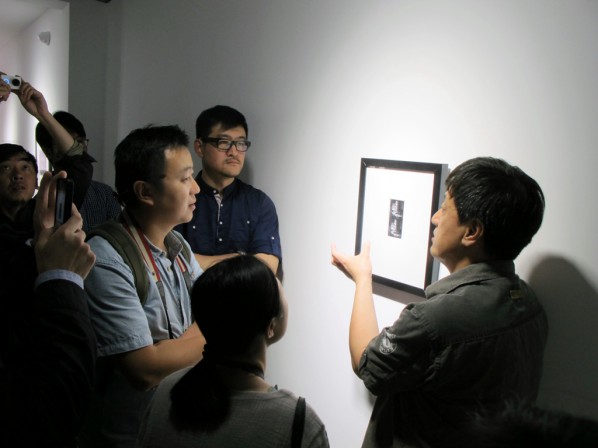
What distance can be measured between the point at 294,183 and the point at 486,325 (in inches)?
53.0

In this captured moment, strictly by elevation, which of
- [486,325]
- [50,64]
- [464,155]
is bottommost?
[486,325]

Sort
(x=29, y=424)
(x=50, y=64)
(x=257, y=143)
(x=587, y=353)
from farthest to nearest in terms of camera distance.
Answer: (x=50, y=64), (x=257, y=143), (x=587, y=353), (x=29, y=424)

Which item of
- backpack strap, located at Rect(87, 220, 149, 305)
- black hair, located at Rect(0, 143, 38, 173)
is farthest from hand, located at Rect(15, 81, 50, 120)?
backpack strap, located at Rect(87, 220, 149, 305)

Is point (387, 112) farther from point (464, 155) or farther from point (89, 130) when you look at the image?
point (89, 130)

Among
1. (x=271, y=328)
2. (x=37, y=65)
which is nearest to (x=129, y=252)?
(x=271, y=328)

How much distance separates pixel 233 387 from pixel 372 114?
1.23 metres

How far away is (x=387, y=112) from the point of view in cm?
176

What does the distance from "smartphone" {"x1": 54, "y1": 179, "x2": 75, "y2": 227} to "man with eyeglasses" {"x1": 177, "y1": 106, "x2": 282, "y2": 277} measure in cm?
127

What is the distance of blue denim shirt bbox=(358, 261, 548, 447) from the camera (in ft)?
3.48

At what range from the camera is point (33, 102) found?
2.17m

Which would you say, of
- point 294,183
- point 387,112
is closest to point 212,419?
point 387,112

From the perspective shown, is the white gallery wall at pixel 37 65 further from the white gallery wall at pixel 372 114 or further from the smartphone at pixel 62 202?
the smartphone at pixel 62 202

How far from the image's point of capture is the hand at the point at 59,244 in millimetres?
853

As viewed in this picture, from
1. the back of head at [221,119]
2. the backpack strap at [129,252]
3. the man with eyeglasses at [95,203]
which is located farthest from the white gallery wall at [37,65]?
the backpack strap at [129,252]
